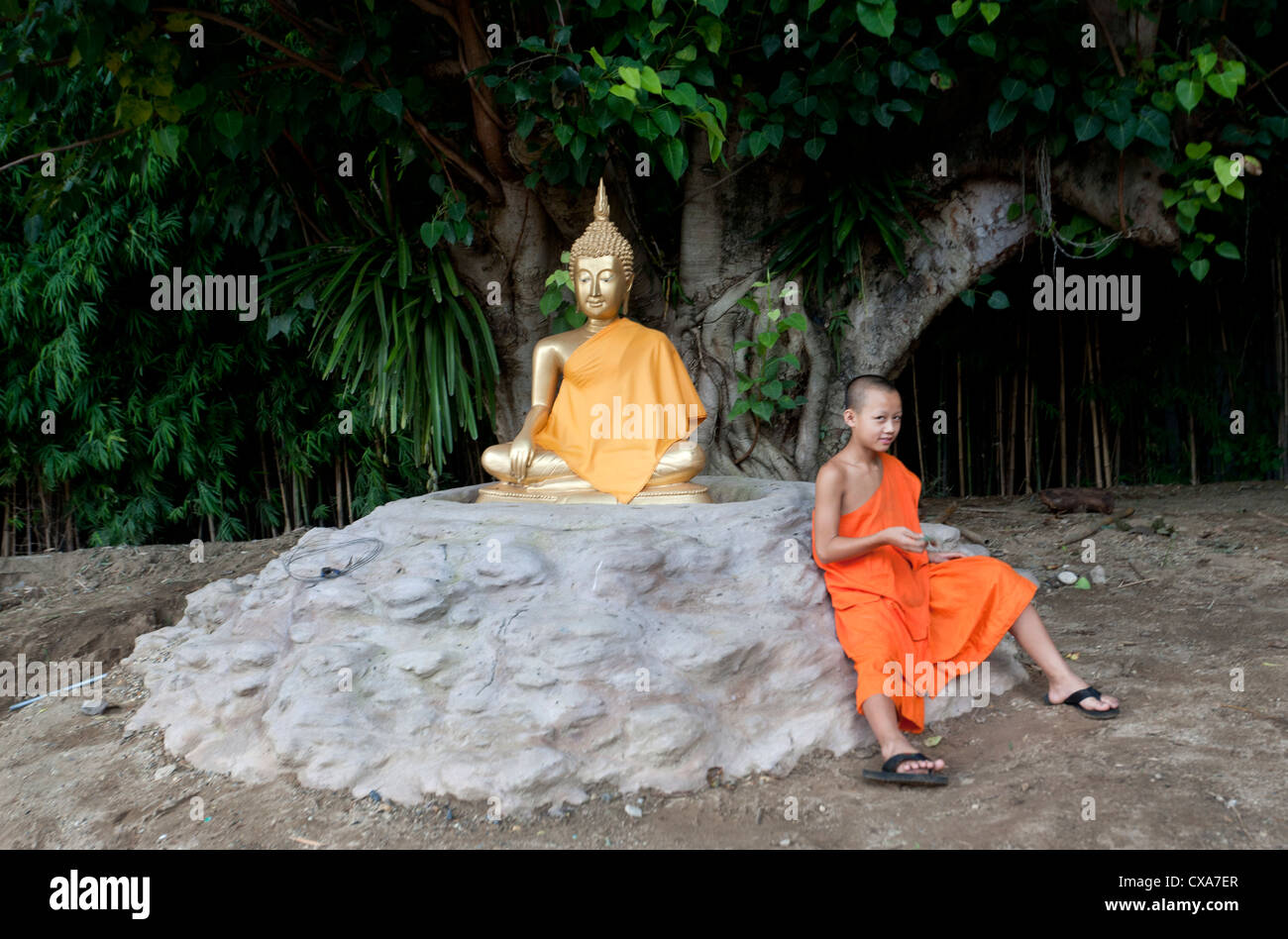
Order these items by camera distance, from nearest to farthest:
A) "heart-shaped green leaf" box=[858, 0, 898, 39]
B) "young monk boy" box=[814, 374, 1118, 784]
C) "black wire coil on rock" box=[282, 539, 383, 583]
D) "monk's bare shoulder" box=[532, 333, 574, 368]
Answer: "young monk boy" box=[814, 374, 1118, 784] < "black wire coil on rock" box=[282, 539, 383, 583] < "heart-shaped green leaf" box=[858, 0, 898, 39] < "monk's bare shoulder" box=[532, 333, 574, 368]

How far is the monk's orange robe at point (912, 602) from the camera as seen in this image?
292 cm

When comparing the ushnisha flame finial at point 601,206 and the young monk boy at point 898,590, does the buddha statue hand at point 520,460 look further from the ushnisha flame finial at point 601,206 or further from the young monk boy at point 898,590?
the young monk boy at point 898,590

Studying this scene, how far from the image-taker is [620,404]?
150 inches

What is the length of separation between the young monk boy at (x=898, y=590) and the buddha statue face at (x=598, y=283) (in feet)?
4.07

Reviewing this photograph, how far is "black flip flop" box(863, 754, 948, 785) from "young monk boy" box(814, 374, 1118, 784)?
0.20 m

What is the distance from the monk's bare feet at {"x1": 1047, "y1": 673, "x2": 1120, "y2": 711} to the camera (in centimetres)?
293

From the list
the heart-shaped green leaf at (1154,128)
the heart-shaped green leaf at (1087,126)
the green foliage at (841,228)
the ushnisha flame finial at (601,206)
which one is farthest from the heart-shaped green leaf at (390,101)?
the heart-shaped green leaf at (1154,128)

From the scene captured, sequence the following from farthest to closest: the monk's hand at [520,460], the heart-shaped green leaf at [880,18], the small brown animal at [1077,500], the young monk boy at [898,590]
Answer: the small brown animal at [1077,500]
the monk's hand at [520,460]
the heart-shaped green leaf at [880,18]
the young monk boy at [898,590]

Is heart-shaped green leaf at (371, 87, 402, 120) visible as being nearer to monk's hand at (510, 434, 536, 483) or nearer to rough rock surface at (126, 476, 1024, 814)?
monk's hand at (510, 434, 536, 483)

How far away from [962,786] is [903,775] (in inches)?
6.8

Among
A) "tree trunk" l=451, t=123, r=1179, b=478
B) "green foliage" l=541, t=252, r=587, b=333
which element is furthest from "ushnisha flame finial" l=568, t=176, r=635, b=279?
"tree trunk" l=451, t=123, r=1179, b=478

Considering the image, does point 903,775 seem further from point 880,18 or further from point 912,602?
point 880,18

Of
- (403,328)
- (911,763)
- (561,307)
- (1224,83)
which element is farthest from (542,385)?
(1224,83)

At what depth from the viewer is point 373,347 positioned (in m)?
4.75
